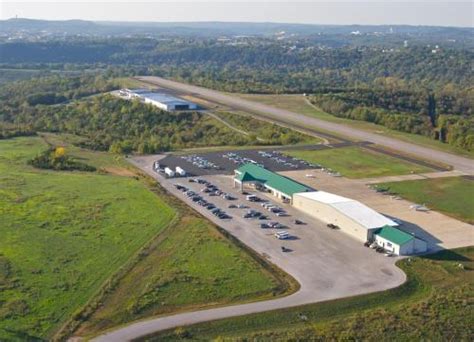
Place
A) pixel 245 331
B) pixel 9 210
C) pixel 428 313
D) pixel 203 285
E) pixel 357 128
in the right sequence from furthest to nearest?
1. pixel 357 128
2. pixel 9 210
3. pixel 203 285
4. pixel 428 313
5. pixel 245 331

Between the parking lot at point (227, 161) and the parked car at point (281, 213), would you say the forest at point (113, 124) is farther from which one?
the parked car at point (281, 213)

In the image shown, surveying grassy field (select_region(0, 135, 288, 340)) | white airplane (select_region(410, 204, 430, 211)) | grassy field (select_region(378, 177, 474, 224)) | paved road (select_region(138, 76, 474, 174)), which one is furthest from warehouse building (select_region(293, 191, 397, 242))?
paved road (select_region(138, 76, 474, 174))

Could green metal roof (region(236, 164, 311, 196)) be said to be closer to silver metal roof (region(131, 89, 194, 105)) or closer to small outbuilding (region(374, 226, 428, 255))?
small outbuilding (region(374, 226, 428, 255))

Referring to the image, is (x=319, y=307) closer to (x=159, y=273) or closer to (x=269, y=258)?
(x=269, y=258)

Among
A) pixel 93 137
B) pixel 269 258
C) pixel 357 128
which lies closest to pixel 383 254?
pixel 269 258

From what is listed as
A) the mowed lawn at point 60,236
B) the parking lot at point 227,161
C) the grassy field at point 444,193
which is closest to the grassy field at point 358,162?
the parking lot at point 227,161

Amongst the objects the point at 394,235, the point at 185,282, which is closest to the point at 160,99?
the point at 394,235
